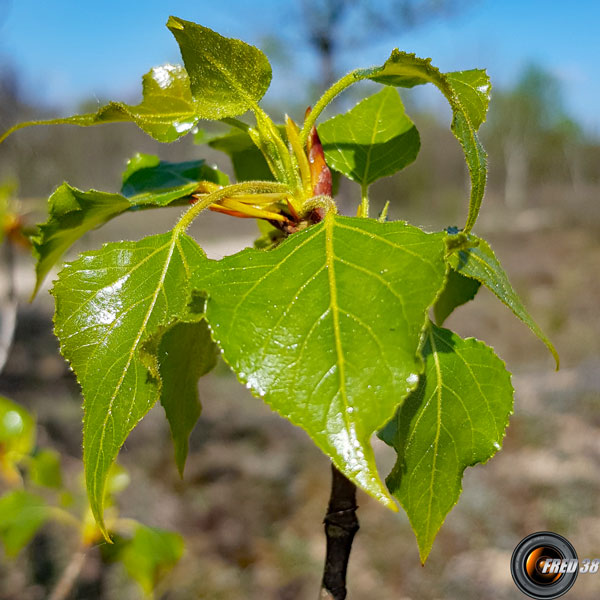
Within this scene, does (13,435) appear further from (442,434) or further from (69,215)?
(442,434)

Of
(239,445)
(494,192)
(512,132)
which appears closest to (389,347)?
(239,445)

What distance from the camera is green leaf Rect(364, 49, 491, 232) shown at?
46cm

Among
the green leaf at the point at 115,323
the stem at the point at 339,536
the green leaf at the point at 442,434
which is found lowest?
the stem at the point at 339,536

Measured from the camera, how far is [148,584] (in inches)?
50.2

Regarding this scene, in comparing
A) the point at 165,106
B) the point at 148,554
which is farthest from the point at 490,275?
the point at 148,554

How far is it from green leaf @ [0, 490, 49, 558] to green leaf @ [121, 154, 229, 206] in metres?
0.95

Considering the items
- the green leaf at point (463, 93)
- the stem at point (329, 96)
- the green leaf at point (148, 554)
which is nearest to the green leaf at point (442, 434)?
the green leaf at point (463, 93)

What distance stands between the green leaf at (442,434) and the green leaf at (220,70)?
29 centimetres

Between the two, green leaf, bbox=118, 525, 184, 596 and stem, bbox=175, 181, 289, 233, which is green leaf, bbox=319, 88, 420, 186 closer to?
stem, bbox=175, 181, 289, 233

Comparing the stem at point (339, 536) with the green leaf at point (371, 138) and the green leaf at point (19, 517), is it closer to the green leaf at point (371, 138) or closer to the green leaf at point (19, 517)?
the green leaf at point (371, 138)

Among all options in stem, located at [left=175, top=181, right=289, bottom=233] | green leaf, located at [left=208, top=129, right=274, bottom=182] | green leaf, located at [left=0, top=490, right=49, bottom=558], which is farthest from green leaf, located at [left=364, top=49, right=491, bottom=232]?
green leaf, located at [left=0, top=490, right=49, bottom=558]

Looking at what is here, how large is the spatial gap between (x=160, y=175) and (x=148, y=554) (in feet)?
3.11

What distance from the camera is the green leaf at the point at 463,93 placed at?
459 mm

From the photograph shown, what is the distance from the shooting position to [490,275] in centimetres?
54
